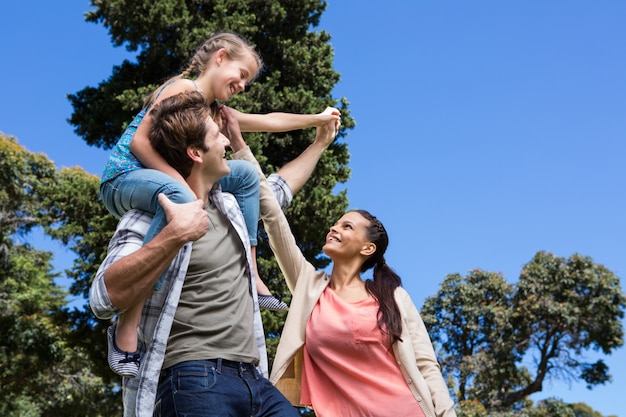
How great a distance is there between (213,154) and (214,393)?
0.78 metres

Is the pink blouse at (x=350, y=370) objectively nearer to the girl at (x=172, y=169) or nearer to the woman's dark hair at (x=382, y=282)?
the woman's dark hair at (x=382, y=282)

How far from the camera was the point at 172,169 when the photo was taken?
2.48m

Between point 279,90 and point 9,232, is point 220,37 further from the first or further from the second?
point 9,232

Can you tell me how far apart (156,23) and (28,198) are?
6114 mm

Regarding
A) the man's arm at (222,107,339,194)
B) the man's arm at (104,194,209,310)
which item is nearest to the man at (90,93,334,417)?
the man's arm at (104,194,209,310)

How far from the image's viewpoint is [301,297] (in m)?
3.37

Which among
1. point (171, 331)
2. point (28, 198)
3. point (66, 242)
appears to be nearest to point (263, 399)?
point (171, 331)

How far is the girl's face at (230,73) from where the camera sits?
304cm

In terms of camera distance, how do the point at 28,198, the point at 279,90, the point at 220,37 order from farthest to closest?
the point at 28,198 → the point at 279,90 → the point at 220,37

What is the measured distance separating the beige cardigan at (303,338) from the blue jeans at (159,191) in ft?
0.86

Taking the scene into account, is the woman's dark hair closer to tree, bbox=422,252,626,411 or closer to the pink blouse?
the pink blouse

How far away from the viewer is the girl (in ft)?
7.22

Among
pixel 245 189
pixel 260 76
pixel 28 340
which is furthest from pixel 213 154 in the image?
pixel 28 340

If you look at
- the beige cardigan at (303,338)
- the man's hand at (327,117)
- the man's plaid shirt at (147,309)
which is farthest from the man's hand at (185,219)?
the man's hand at (327,117)
